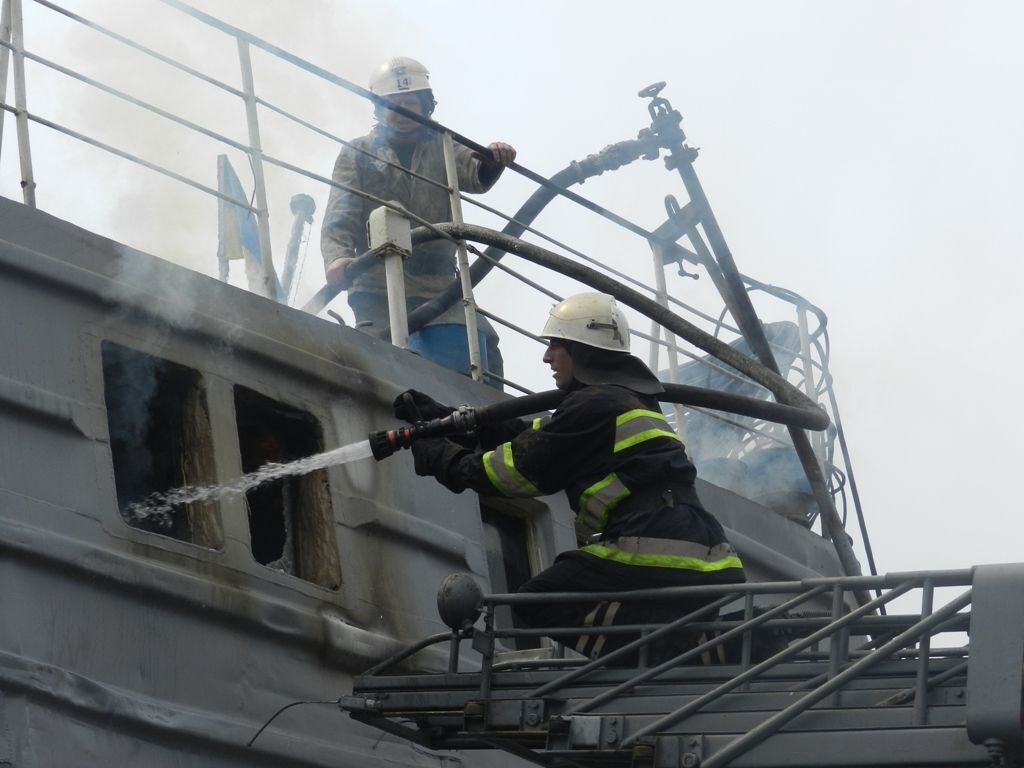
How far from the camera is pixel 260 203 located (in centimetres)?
656

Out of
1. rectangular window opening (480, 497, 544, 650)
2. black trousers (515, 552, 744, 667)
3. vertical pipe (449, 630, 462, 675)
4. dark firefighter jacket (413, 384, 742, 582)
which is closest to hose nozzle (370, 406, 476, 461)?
dark firefighter jacket (413, 384, 742, 582)

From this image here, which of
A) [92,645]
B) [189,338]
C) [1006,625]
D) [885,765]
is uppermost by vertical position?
[189,338]

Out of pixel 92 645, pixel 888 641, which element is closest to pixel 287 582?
pixel 92 645

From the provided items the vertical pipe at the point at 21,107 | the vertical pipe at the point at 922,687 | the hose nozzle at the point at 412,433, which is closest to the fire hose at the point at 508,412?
the hose nozzle at the point at 412,433

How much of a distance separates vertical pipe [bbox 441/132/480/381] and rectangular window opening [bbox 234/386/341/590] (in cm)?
104

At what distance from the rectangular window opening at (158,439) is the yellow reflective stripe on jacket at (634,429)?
128 centimetres

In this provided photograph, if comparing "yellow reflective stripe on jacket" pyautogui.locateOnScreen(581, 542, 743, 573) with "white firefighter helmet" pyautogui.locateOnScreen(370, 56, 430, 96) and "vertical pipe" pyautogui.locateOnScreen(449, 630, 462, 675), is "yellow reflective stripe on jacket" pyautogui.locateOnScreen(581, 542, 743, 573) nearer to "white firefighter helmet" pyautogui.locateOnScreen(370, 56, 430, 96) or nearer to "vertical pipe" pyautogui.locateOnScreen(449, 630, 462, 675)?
"vertical pipe" pyautogui.locateOnScreen(449, 630, 462, 675)

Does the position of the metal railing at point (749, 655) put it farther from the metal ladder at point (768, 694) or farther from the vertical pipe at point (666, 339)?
the vertical pipe at point (666, 339)

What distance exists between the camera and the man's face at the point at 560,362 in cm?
566

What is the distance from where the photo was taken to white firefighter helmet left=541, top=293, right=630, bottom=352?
562 cm

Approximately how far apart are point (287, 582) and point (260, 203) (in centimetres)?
153

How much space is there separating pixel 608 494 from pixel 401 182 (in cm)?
314

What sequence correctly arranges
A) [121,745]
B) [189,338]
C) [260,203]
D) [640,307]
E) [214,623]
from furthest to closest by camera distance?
[640,307]
[260,203]
[189,338]
[214,623]
[121,745]

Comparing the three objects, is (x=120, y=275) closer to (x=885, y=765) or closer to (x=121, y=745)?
(x=121, y=745)
